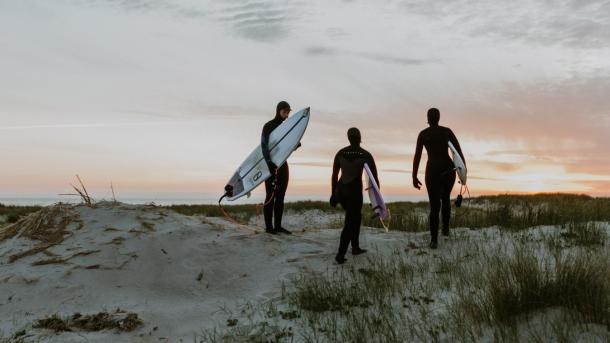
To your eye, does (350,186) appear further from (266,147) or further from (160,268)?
(160,268)

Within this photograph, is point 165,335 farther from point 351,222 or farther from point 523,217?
point 523,217

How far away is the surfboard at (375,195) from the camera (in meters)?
7.59

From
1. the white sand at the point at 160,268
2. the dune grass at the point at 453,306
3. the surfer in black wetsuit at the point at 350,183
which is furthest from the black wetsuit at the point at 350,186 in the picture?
the dune grass at the point at 453,306

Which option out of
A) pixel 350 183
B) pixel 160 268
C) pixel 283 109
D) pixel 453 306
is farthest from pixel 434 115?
pixel 160 268

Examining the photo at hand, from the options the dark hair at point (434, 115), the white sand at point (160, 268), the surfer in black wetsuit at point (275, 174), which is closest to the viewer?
the white sand at point (160, 268)

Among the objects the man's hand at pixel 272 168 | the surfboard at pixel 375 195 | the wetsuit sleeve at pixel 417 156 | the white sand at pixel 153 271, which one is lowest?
the white sand at pixel 153 271

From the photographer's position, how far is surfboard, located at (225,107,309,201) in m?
8.59

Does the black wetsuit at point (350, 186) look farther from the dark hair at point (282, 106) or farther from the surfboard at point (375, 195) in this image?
the dark hair at point (282, 106)

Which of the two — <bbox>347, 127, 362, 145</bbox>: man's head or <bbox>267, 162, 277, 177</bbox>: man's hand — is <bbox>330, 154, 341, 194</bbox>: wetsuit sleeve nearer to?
<bbox>347, 127, 362, 145</bbox>: man's head

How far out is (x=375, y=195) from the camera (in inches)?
309

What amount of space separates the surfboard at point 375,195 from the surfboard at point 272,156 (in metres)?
1.55

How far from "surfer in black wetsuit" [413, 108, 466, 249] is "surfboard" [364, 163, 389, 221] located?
2.63ft

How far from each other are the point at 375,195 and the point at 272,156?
2.05 metres

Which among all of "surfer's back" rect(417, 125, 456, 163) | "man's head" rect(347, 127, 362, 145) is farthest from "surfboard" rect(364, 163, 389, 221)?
"surfer's back" rect(417, 125, 456, 163)
